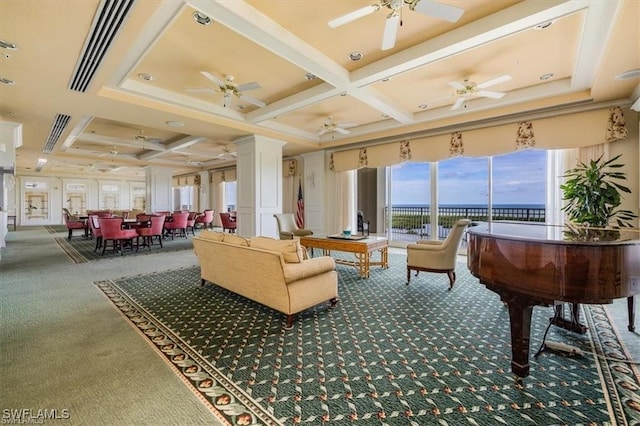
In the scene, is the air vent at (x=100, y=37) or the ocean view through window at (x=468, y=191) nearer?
the air vent at (x=100, y=37)

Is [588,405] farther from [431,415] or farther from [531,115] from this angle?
[531,115]

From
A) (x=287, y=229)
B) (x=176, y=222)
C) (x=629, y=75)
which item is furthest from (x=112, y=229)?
(x=629, y=75)

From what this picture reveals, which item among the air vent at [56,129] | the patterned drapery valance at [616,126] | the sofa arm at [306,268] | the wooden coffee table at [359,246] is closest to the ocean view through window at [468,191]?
the patterned drapery valance at [616,126]

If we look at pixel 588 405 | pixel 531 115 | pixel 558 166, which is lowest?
pixel 588 405

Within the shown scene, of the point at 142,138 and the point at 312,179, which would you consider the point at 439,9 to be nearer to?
the point at 312,179

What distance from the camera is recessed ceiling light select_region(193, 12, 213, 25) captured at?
2754mm

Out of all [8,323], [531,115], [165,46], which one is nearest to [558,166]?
[531,115]

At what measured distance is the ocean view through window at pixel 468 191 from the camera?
5.95 meters

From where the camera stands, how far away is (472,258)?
2.20 metres

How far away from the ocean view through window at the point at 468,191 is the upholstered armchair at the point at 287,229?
2.91 metres

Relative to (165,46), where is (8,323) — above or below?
below

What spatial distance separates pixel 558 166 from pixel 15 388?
24.4 ft

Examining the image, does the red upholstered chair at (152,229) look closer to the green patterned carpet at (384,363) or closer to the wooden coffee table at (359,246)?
the green patterned carpet at (384,363)

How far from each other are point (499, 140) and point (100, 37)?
20.9ft
